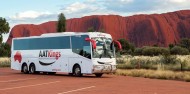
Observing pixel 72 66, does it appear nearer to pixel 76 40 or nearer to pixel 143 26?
pixel 76 40

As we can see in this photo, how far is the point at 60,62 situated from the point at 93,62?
4.22 metres

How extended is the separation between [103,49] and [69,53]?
112 inches

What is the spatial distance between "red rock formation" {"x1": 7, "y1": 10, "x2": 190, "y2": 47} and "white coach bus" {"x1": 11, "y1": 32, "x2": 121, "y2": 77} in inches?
3836

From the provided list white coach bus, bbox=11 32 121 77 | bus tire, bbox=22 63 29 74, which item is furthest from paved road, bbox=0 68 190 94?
bus tire, bbox=22 63 29 74

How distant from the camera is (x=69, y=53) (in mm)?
32000

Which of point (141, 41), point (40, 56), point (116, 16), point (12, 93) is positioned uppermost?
point (116, 16)

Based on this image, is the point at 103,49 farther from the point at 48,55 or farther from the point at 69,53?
the point at 48,55

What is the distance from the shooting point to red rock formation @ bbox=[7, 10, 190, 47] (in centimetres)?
13538

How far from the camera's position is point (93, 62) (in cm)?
2984

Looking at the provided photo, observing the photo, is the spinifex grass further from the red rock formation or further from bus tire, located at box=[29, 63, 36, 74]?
the red rock formation

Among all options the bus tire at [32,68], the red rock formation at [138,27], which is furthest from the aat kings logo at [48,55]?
the red rock formation at [138,27]

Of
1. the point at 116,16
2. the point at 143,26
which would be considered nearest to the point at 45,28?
the point at 116,16

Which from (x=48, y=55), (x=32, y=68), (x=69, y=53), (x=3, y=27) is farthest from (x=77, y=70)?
(x=3, y=27)

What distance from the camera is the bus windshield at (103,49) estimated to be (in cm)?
3019
